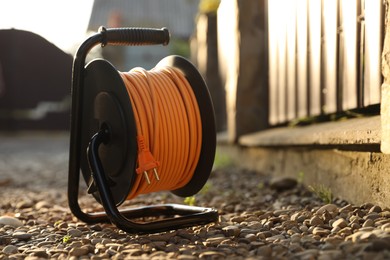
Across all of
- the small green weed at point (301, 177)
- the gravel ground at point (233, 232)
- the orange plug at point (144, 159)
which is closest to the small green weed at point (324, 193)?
the gravel ground at point (233, 232)

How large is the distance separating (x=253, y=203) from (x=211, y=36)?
4.76 metres

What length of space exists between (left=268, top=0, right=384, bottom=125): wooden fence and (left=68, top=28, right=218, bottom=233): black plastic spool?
0.89m

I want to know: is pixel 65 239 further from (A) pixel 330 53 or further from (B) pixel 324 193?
(A) pixel 330 53

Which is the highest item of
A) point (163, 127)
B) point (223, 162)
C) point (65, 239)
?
point (163, 127)

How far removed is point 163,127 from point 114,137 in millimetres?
212

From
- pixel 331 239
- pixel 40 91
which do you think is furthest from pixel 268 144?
pixel 40 91

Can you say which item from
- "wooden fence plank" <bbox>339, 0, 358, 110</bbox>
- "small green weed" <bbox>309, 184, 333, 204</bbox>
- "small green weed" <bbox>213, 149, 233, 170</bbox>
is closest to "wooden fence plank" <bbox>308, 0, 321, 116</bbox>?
"wooden fence plank" <bbox>339, 0, 358, 110</bbox>

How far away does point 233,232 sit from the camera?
2756 mm

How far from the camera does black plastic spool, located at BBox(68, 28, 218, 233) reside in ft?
9.06

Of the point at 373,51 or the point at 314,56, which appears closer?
the point at 373,51

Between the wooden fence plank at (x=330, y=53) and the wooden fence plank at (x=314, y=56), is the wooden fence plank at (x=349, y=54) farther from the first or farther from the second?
the wooden fence plank at (x=314, y=56)

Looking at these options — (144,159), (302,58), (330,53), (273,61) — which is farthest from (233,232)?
(273,61)

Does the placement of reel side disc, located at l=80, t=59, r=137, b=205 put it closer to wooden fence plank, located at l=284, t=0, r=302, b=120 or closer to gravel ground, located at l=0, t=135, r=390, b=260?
gravel ground, located at l=0, t=135, r=390, b=260

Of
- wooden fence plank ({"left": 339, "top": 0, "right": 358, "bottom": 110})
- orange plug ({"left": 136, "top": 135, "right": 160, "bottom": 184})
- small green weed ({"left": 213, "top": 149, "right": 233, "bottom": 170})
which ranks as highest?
wooden fence plank ({"left": 339, "top": 0, "right": 358, "bottom": 110})
